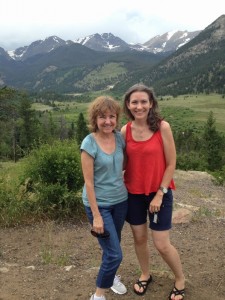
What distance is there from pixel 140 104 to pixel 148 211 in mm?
1142

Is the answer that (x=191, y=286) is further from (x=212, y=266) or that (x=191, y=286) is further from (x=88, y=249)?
(x=88, y=249)

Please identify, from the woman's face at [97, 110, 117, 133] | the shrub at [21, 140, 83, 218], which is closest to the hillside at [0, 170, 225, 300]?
the shrub at [21, 140, 83, 218]

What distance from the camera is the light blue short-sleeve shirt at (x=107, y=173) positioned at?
378 centimetres

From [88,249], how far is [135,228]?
2404mm

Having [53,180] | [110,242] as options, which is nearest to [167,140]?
[110,242]

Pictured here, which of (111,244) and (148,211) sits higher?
(148,211)

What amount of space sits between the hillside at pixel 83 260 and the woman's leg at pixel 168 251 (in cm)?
24

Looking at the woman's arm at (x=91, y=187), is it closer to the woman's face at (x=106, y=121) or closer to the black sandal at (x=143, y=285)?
the woman's face at (x=106, y=121)

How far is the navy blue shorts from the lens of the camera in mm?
4012

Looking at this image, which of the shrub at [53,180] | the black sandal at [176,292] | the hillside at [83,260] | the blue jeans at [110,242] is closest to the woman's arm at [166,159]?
the blue jeans at [110,242]

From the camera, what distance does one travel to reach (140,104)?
12.7 ft

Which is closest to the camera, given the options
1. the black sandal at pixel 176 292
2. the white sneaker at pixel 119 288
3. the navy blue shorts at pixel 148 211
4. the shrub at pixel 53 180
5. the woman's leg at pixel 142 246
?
the navy blue shorts at pixel 148 211

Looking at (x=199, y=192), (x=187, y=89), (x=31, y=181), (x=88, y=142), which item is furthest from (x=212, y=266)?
(x=187, y=89)

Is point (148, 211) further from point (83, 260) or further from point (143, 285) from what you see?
point (83, 260)
